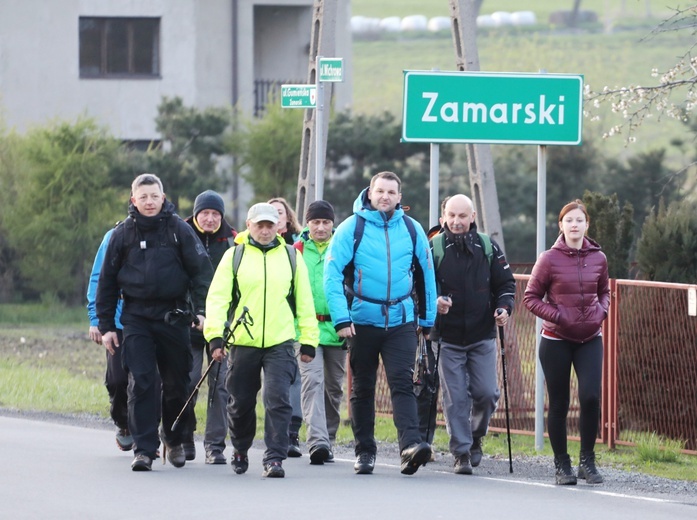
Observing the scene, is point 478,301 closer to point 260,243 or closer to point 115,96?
point 260,243

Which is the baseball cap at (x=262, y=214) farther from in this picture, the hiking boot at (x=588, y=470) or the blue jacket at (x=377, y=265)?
the hiking boot at (x=588, y=470)

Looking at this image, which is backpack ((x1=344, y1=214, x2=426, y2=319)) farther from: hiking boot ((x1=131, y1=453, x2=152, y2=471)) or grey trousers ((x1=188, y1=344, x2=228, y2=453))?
hiking boot ((x1=131, y1=453, x2=152, y2=471))

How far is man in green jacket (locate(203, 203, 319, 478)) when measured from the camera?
10.8 meters

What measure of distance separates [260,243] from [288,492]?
1783mm

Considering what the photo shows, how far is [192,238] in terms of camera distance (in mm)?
11023

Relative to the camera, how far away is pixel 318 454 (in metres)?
11.7

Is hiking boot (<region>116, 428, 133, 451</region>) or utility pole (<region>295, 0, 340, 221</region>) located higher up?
utility pole (<region>295, 0, 340, 221</region>)

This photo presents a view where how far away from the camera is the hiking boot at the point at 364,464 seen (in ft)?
36.3

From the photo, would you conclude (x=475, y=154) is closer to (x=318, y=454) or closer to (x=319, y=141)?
(x=319, y=141)

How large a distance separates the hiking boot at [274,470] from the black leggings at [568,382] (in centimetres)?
187

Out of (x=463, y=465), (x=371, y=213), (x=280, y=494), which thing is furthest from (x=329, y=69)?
(x=280, y=494)

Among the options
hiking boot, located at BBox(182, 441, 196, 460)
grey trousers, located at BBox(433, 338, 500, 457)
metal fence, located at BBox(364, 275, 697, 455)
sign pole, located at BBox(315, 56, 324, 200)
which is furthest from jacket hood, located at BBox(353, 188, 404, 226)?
sign pole, located at BBox(315, 56, 324, 200)

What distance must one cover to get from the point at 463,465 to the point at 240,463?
1606 mm

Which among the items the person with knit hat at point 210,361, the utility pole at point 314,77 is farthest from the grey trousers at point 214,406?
the utility pole at point 314,77
